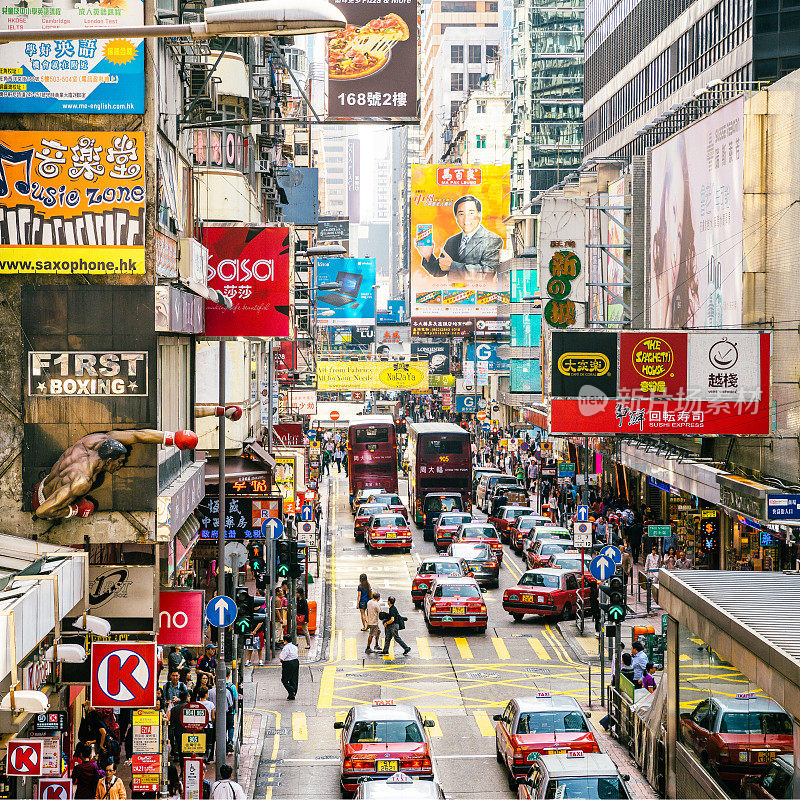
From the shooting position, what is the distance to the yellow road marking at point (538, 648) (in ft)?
95.7

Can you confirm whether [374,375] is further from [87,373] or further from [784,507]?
[87,373]

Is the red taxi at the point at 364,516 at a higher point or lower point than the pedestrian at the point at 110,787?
lower

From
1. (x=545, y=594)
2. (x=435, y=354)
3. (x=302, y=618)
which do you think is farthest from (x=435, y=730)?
(x=435, y=354)

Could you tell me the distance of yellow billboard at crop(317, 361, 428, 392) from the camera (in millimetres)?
84750

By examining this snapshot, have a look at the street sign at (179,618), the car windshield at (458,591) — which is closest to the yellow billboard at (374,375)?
the car windshield at (458,591)

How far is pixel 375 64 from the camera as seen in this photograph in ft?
83.2

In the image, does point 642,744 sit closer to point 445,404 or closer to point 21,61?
point 21,61

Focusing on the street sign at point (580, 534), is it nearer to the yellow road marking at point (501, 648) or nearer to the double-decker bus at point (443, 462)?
the yellow road marking at point (501, 648)

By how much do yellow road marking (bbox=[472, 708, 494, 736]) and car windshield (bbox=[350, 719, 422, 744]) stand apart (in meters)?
4.18

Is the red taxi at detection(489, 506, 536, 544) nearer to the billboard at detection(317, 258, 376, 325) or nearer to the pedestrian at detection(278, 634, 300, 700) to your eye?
the pedestrian at detection(278, 634, 300, 700)

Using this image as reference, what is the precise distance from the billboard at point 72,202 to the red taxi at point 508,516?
2975 centimetres

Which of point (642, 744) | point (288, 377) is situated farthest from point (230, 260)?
point (288, 377)

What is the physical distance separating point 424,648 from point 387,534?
1534 cm

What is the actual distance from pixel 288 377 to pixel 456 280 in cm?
1226
